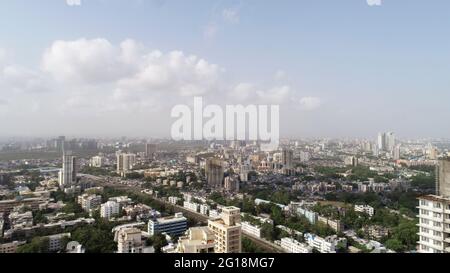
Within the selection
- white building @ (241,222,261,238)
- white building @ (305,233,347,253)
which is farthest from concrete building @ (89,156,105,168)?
white building @ (305,233,347,253)

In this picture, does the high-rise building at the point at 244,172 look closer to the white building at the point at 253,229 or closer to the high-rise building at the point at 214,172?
the high-rise building at the point at 214,172

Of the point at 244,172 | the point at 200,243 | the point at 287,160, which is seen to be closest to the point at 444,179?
the point at 200,243

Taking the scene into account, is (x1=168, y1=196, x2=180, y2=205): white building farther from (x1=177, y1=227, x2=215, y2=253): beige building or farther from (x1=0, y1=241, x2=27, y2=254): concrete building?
(x1=177, y1=227, x2=215, y2=253): beige building

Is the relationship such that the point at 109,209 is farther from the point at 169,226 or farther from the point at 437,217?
the point at 437,217

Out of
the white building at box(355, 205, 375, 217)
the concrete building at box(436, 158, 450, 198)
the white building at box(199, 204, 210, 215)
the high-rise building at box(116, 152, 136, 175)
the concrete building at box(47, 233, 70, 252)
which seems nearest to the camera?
the concrete building at box(436, 158, 450, 198)

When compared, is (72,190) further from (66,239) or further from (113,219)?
(66,239)

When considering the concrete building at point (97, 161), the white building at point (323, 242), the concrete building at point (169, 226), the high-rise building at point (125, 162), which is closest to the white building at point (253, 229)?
the white building at point (323, 242)
